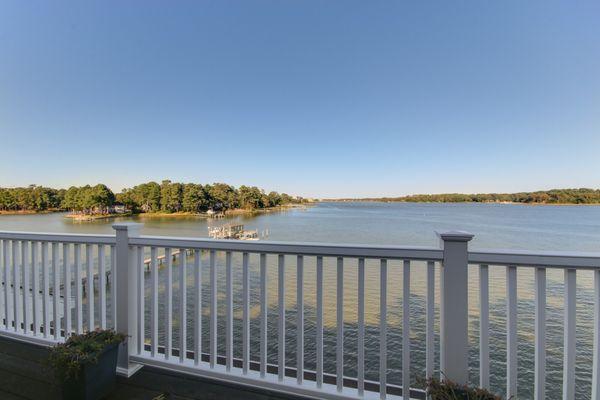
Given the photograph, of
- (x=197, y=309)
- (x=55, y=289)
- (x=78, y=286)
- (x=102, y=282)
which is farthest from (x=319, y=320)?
(x=55, y=289)

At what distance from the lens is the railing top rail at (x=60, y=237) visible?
188 cm

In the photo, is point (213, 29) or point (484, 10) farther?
point (213, 29)

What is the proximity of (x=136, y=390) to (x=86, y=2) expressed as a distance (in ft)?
25.6

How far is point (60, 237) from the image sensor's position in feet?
6.66

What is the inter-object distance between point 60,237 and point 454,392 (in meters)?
2.57

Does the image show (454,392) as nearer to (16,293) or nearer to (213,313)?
(213,313)

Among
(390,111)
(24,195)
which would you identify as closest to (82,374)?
(390,111)

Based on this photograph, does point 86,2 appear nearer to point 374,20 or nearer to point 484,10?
point 374,20

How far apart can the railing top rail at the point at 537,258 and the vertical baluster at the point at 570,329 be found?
0.07m

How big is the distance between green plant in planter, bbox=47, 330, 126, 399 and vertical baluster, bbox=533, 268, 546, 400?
2.21 meters

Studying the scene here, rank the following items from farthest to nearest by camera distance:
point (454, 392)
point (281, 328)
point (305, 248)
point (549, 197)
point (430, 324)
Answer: point (549, 197) → point (281, 328) → point (305, 248) → point (430, 324) → point (454, 392)

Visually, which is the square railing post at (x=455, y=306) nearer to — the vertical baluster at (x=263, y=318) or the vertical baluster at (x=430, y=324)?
the vertical baluster at (x=430, y=324)

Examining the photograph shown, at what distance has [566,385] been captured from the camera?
1.30 metres

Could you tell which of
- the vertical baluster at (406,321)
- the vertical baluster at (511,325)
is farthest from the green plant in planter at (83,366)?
the vertical baluster at (511,325)
